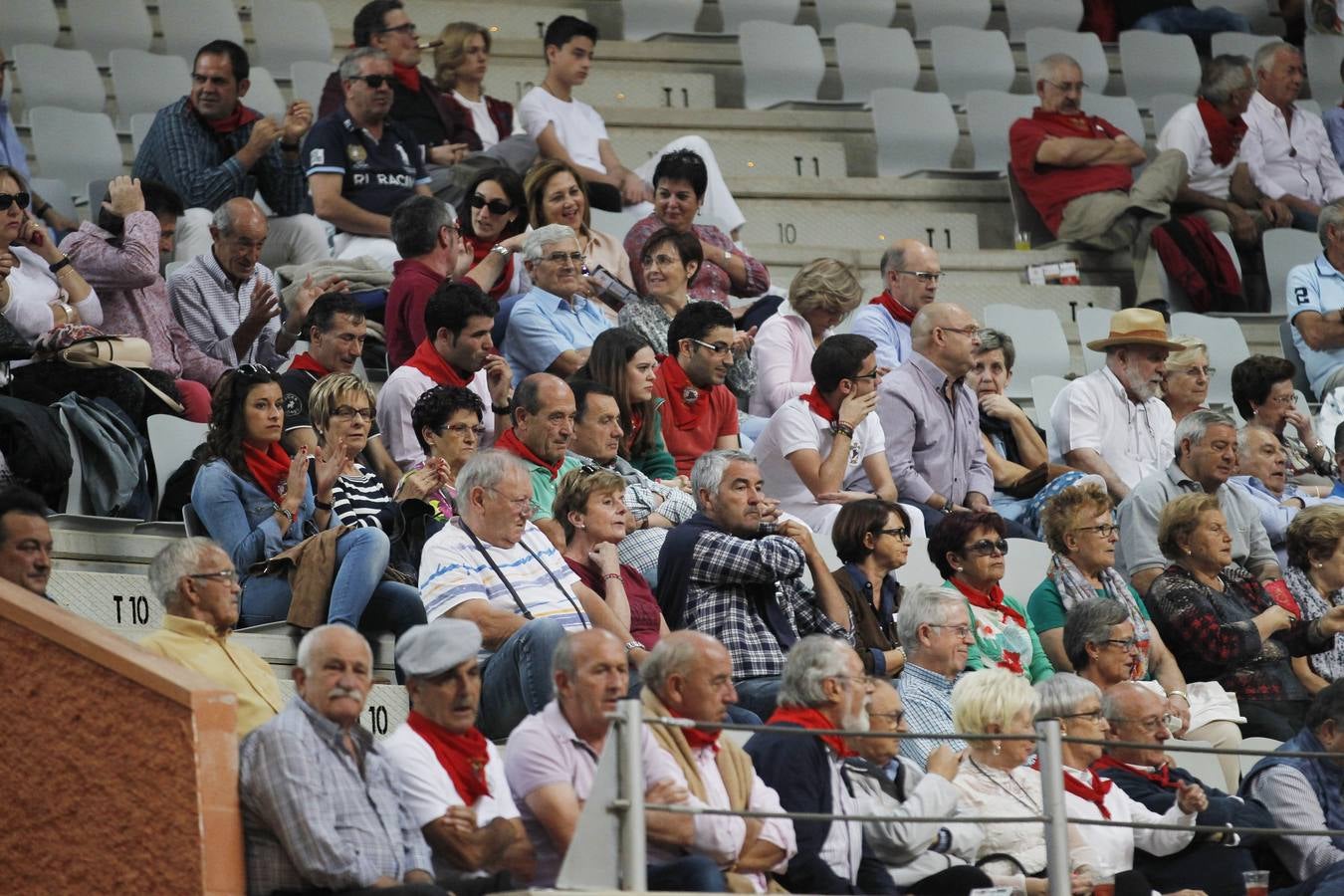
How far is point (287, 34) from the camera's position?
10898 millimetres

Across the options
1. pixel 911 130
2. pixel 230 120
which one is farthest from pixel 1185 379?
pixel 230 120

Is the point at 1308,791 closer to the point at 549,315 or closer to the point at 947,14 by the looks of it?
the point at 549,315

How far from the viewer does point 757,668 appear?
253 inches

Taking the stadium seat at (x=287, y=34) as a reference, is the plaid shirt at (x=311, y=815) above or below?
below

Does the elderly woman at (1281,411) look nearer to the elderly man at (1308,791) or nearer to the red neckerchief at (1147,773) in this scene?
the elderly man at (1308,791)

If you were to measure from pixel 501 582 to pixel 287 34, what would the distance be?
548cm

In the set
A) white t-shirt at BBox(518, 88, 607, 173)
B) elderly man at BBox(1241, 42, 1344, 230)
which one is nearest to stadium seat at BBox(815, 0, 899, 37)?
elderly man at BBox(1241, 42, 1344, 230)

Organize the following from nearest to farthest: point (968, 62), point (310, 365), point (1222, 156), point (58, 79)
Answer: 1. point (310, 365)
2. point (58, 79)
3. point (1222, 156)
4. point (968, 62)

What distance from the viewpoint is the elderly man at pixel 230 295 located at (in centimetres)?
789

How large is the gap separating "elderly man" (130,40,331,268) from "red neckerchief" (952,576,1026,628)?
10.0 feet

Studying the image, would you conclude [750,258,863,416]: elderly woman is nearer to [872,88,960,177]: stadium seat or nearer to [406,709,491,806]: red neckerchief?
[872,88,960,177]: stadium seat

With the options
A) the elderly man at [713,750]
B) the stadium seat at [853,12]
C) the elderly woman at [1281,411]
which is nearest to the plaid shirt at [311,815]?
the elderly man at [713,750]

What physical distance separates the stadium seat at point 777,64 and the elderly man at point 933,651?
5.58 m

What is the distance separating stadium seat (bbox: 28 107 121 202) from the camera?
Answer: 9.59 metres
